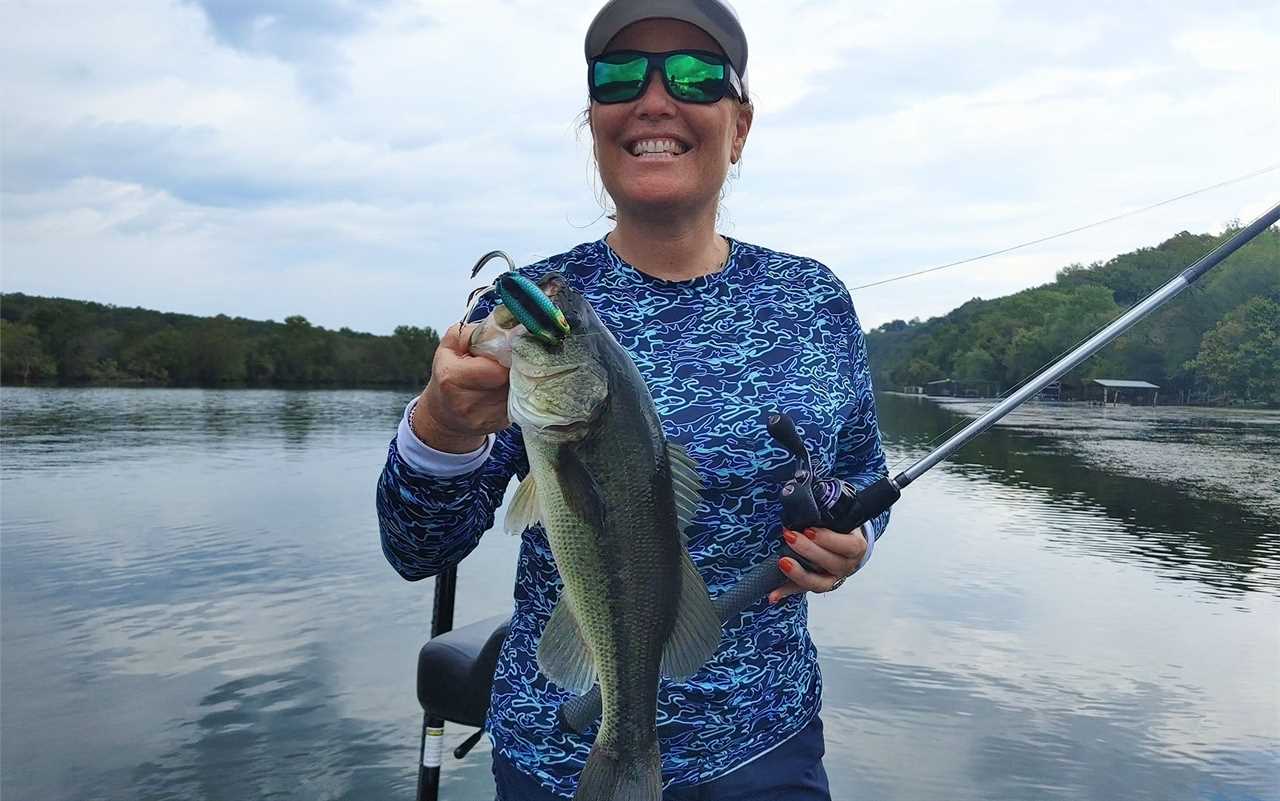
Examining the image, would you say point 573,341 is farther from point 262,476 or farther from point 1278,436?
point 1278,436

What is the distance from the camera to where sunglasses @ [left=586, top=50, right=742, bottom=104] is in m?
2.55

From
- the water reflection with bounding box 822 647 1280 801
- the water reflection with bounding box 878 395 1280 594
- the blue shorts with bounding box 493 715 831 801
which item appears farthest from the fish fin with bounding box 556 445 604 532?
the water reflection with bounding box 878 395 1280 594

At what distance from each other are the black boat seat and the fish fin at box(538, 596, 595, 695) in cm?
125

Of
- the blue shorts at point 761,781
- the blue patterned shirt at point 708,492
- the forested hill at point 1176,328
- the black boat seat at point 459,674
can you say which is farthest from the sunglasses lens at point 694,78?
the forested hill at point 1176,328

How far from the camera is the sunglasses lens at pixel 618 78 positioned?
2.55m

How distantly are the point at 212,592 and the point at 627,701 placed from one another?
15935mm

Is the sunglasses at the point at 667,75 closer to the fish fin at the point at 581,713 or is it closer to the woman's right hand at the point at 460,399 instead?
the woman's right hand at the point at 460,399

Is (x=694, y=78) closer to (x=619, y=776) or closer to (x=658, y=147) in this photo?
(x=658, y=147)

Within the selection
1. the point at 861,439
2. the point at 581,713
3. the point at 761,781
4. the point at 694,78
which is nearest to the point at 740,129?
the point at 694,78

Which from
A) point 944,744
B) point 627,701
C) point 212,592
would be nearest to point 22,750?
point 212,592

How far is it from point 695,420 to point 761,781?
36.9 inches

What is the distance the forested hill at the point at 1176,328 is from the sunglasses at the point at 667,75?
27.2 metres

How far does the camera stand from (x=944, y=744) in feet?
32.9

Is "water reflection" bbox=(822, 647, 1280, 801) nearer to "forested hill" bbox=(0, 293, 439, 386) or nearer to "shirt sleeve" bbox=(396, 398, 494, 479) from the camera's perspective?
"shirt sleeve" bbox=(396, 398, 494, 479)
